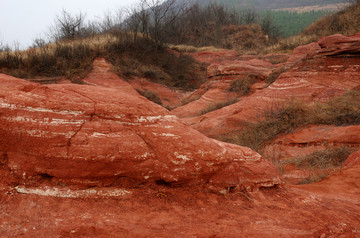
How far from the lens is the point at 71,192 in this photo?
2.41m

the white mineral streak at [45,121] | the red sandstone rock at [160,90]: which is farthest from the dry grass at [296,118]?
the red sandstone rock at [160,90]

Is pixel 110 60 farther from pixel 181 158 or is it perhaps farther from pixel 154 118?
pixel 181 158

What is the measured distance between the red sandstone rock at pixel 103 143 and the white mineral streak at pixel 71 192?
10 cm

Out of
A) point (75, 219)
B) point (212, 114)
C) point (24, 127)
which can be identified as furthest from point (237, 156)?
point (212, 114)

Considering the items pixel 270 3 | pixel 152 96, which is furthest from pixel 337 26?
pixel 270 3

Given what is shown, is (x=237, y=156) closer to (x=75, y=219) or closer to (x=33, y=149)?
(x=75, y=219)

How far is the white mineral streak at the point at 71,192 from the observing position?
234 cm

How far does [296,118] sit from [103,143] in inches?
275

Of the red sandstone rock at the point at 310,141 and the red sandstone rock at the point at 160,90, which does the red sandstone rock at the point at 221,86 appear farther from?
the red sandstone rock at the point at 310,141

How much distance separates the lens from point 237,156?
3174 millimetres

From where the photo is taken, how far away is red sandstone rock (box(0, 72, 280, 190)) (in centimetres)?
246

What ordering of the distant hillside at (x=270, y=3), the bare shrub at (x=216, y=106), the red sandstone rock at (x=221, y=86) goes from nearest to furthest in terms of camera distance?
the bare shrub at (x=216, y=106) → the red sandstone rock at (x=221, y=86) → the distant hillside at (x=270, y=3)

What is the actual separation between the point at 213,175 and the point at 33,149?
5.95ft

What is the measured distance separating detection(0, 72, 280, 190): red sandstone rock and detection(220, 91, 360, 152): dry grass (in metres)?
4.62
